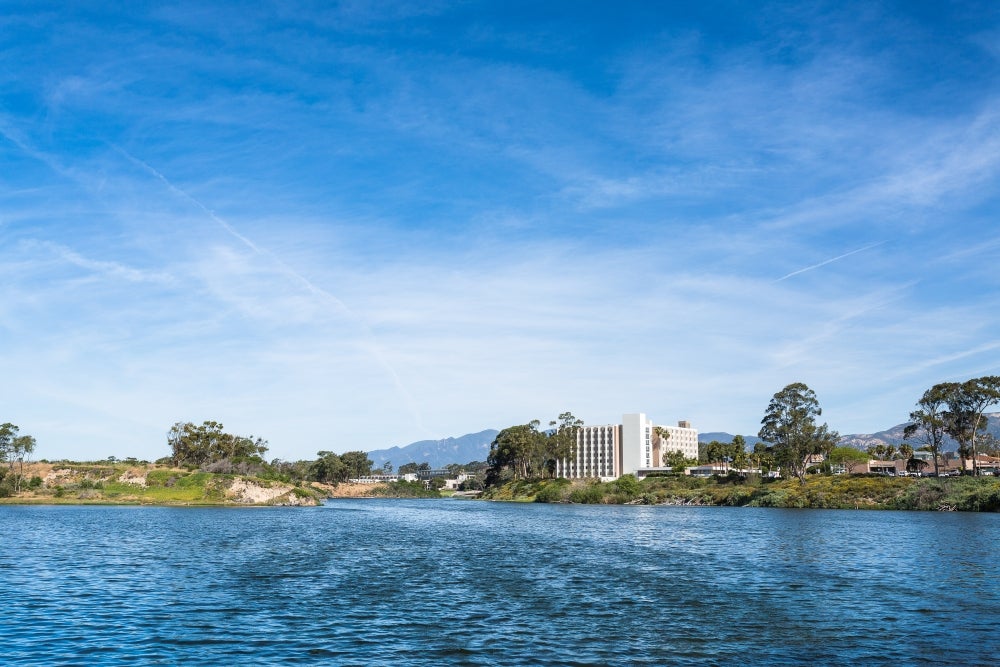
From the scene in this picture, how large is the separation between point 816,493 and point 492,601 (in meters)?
129

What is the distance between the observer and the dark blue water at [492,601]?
80.0ft

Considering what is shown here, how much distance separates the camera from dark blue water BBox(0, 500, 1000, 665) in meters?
24.4

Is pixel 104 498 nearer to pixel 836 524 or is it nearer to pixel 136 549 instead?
pixel 136 549

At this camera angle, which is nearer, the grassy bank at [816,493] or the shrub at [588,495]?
the grassy bank at [816,493]

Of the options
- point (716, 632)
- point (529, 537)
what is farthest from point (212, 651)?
point (529, 537)

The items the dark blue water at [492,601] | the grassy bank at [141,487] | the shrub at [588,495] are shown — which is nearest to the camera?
the dark blue water at [492,601]

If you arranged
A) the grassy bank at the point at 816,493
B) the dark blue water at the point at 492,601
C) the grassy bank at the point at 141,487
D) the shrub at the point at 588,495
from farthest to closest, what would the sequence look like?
the shrub at the point at 588,495
the grassy bank at the point at 141,487
the grassy bank at the point at 816,493
the dark blue water at the point at 492,601

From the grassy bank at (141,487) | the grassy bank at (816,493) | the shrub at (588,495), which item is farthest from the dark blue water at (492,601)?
the shrub at (588,495)

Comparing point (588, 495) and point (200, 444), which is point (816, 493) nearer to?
point (588, 495)

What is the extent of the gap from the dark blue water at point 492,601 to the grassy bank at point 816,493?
65.9 meters

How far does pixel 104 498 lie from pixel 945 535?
133798mm

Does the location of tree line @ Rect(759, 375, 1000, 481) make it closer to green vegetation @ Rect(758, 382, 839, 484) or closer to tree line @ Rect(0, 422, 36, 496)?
green vegetation @ Rect(758, 382, 839, 484)

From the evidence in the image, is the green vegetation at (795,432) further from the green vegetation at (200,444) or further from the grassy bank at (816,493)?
the green vegetation at (200,444)

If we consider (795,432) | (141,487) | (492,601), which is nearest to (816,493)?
(795,432)
